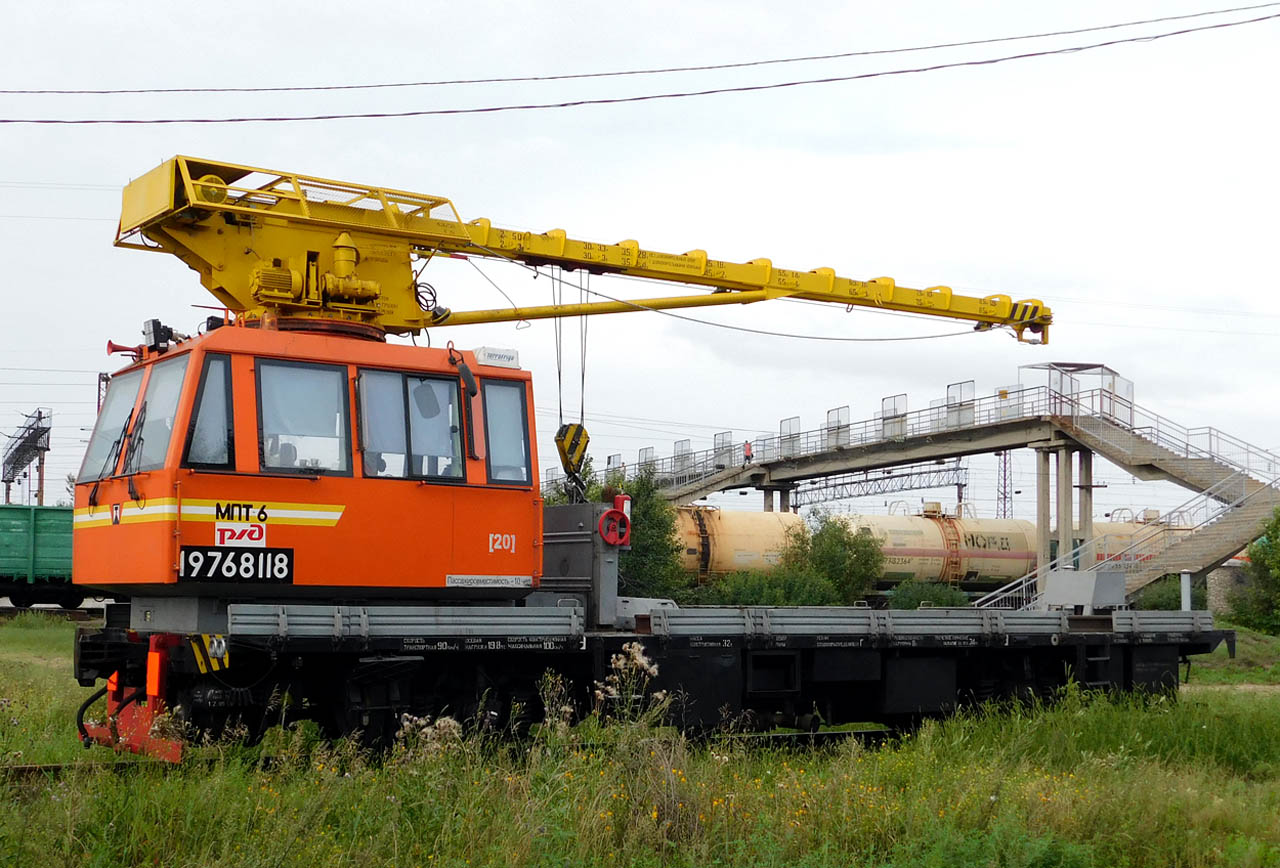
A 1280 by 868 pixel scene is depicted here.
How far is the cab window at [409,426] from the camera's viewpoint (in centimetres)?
1016

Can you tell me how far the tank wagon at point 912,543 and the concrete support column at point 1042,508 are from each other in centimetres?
188

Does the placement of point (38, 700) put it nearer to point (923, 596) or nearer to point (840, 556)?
point (923, 596)

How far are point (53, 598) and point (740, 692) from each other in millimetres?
22716

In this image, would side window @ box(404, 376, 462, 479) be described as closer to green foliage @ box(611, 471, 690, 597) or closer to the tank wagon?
green foliage @ box(611, 471, 690, 597)

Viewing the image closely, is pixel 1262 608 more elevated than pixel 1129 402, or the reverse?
pixel 1129 402

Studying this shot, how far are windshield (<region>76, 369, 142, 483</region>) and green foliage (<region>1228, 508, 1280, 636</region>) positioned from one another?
89.1 ft

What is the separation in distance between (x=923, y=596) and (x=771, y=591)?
21.5 feet

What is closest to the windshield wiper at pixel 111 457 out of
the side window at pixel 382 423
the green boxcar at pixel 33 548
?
the side window at pixel 382 423

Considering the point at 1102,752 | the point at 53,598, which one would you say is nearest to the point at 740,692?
Result: the point at 1102,752

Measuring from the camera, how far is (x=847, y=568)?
122 feet

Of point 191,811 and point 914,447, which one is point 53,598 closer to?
point 191,811

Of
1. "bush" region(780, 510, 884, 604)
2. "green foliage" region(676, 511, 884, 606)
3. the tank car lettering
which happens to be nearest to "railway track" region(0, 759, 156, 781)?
"green foliage" region(676, 511, 884, 606)

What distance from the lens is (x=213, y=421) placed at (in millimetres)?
9602

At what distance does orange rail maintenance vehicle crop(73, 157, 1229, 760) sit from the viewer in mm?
9508
